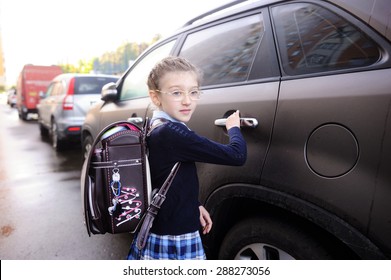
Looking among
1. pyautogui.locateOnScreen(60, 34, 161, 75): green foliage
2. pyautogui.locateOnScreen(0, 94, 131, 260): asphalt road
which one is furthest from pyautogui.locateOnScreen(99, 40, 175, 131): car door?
pyautogui.locateOnScreen(60, 34, 161, 75): green foliage

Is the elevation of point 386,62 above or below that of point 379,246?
above

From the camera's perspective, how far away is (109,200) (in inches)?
50.9

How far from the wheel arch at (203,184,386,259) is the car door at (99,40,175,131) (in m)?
1.01

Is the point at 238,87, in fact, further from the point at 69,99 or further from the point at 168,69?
the point at 69,99

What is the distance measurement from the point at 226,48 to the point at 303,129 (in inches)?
34.7

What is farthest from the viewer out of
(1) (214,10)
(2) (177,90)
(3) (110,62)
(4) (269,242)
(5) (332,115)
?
(3) (110,62)

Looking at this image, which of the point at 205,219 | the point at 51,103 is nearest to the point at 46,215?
the point at 205,219

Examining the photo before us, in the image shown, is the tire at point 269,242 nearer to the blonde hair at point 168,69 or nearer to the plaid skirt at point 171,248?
the plaid skirt at point 171,248

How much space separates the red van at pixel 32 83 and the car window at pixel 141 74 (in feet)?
44.0

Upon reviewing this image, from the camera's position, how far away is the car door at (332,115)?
3.82 ft

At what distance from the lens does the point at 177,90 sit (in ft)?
4.56

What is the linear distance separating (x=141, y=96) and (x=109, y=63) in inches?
Result: 1924
